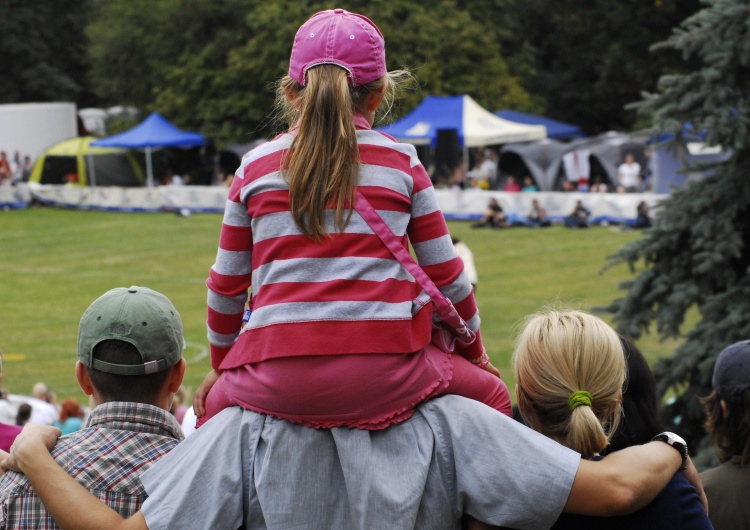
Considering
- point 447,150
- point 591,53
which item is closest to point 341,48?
point 447,150

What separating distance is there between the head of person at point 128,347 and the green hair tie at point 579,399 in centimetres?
94

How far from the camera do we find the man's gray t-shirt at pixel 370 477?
2355 mm

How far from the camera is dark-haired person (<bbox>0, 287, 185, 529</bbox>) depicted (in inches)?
102

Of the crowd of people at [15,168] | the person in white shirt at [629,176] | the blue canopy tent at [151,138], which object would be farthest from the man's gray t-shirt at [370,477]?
the crowd of people at [15,168]

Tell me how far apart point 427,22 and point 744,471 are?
121ft

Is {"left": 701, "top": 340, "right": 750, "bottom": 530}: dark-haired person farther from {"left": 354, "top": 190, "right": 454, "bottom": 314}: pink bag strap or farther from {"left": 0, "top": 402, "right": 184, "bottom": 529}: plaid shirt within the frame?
{"left": 0, "top": 402, "right": 184, "bottom": 529}: plaid shirt

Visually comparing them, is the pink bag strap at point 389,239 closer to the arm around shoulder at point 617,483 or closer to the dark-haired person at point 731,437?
the arm around shoulder at point 617,483

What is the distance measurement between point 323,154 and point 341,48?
0.28 m

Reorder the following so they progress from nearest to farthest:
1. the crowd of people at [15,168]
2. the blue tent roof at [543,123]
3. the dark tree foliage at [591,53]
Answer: the blue tent roof at [543,123] < the crowd of people at [15,168] < the dark tree foliage at [591,53]

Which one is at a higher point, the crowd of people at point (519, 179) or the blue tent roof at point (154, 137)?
the blue tent roof at point (154, 137)

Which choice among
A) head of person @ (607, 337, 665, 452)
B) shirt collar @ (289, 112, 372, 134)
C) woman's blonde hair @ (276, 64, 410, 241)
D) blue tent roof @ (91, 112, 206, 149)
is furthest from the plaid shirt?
blue tent roof @ (91, 112, 206, 149)

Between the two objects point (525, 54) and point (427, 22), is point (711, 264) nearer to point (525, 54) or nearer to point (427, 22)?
point (427, 22)

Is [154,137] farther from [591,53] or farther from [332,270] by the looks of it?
[332,270]

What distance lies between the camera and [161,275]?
2286cm
